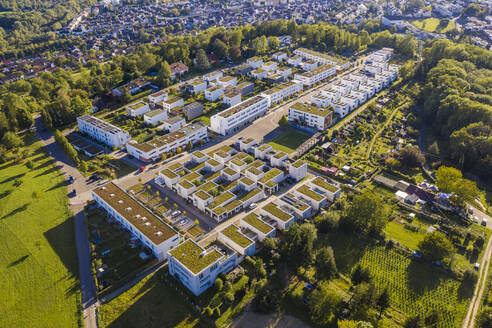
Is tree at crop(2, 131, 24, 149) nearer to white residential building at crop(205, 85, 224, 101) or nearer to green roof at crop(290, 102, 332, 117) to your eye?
white residential building at crop(205, 85, 224, 101)

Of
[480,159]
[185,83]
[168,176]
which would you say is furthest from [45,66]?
[480,159]

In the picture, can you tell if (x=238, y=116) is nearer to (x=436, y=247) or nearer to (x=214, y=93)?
(x=214, y=93)

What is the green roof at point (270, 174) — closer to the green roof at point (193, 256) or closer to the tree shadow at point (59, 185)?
the green roof at point (193, 256)

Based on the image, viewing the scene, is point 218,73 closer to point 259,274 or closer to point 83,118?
point 83,118

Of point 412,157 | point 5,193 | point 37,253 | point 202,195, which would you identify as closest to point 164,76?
point 5,193

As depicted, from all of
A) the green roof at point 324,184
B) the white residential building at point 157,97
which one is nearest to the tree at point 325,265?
the green roof at point 324,184

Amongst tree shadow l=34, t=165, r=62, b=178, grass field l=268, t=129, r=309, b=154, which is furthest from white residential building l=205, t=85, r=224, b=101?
tree shadow l=34, t=165, r=62, b=178
